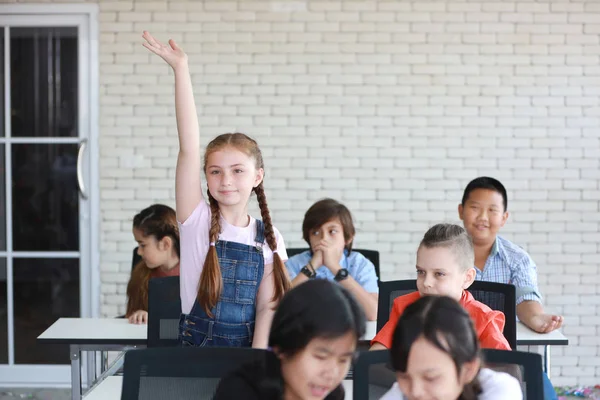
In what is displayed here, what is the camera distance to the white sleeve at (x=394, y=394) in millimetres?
1929

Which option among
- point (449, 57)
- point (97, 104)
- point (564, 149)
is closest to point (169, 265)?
point (97, 104)

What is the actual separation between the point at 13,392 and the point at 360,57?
127 inches

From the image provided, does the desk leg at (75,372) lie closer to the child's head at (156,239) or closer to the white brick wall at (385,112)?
the child's head at (156,239)

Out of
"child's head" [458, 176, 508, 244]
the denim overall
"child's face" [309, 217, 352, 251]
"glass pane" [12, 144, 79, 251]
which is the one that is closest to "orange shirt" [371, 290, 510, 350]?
the denim overall

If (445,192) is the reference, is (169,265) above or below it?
below

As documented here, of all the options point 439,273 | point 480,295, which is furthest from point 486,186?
point 439,273

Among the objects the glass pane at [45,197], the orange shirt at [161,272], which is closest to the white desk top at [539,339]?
the orange shirt at [161,272]

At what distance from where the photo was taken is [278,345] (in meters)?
1.71

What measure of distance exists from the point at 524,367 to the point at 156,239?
2615 millimetres

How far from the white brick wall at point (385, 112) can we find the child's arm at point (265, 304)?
9.54 ft

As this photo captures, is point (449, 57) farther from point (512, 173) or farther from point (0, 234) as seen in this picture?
point (0, 234)

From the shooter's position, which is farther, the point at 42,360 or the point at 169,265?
the point at 42,360

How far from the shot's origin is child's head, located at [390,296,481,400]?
169cm

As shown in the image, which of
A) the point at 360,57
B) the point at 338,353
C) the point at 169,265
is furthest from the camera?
the point at 360,57
